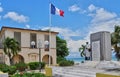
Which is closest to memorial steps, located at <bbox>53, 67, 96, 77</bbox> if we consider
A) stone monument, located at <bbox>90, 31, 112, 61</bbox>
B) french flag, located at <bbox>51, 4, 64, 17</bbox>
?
stone monument, located at <bbox>90, 31, 112, 61</bbox>

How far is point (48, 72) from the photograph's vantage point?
21.4m

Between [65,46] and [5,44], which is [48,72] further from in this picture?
[65,46]

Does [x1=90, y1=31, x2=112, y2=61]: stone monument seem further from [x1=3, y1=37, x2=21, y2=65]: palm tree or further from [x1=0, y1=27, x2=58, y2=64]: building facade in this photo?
[x1=0, y1=27, x2=58, y2=64]: building facade

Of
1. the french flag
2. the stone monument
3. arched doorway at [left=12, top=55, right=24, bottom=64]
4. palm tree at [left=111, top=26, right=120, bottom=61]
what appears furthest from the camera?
arched doorway at [left=12, top=55, right=24, bottom=64]

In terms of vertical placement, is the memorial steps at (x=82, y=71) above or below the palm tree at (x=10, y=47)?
below

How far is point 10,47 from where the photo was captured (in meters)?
39.9

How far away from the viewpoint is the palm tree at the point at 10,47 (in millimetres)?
39469

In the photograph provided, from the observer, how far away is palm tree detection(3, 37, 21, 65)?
3947cm

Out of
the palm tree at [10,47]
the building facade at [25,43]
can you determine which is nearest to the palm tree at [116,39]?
the building facade at [25,43]

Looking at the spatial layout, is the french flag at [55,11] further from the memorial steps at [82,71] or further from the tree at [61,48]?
the tree at [61,48]

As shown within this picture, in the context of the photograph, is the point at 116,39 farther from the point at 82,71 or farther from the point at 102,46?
the point at 82,71

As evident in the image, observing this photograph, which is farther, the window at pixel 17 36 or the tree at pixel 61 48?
the tree at pixel 61 48

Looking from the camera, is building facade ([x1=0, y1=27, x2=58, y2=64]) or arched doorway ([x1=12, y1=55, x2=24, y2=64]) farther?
arched doorway ([x1=12, y1=55, x2=24, y2=64])

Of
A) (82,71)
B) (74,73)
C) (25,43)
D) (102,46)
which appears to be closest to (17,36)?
(25,43)
